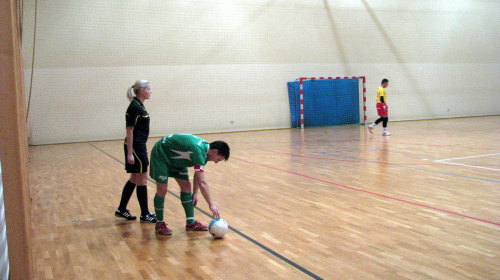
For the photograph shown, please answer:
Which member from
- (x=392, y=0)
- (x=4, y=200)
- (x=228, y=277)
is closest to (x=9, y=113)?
(x=4, y=200)

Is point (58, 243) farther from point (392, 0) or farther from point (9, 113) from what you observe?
point (392, 0)

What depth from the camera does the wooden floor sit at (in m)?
3.22

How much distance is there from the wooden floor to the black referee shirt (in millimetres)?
945

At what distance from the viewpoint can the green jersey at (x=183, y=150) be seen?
151 inches

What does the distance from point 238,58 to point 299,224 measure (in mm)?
12674

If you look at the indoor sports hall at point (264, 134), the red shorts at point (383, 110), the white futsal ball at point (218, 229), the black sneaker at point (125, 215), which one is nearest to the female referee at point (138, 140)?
the black sneaker at point (125, 215)

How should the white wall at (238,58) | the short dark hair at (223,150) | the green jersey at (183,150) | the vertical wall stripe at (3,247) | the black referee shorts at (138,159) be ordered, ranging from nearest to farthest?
1. the vertical wall stripe at (3,247)
2. the short dark hair at (223,150)
3. the green jersey at (183,150)
4. the black referee shorts at (138,159)
5. the white wall at (238,58)

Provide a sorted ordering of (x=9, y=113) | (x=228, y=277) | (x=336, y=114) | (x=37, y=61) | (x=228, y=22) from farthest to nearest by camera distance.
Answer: (x=336, y=114) < (x=228, y=22) < (x=37, y=61) < (x=228, y=277) < (x=9, y=113)

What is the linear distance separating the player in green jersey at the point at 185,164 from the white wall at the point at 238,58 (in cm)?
1127

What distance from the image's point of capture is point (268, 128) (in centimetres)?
1702

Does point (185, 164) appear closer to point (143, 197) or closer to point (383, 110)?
point (143, 197)

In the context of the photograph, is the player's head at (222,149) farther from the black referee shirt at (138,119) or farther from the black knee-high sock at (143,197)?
the black knee-high sock at (143,197)

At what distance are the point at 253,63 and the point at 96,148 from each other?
6901 mm

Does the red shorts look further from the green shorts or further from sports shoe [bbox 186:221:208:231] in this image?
the green shorts
